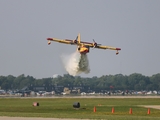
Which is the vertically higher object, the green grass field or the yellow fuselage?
the yellow fuselage

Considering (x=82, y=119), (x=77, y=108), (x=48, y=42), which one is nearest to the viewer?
(x=82, y=119)

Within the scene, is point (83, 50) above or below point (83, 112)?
above

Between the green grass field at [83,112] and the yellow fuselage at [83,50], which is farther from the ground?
the yellow fuselage at [83,50]

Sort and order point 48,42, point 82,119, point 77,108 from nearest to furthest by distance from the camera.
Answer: point 82,119 → point 77,108 → point 48,42

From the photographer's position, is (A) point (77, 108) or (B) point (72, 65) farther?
(B) point (72, 65)

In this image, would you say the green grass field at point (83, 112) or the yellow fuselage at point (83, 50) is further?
the yellow fuselage at point (83, 50)

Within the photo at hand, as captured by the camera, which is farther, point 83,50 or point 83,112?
point 83,50

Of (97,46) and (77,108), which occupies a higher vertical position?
(97,46)

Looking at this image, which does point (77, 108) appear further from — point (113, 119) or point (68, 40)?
point (113, 119)

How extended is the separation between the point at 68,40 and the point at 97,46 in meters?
5.87

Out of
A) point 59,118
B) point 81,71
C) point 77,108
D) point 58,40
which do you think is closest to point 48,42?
point 58,40

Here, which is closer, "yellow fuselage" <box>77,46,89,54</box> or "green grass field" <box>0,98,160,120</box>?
"green grass field" <box>0,98,160,120</box>

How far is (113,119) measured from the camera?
2063 inches

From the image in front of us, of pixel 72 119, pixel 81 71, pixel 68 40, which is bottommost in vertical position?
pixel 72 119
